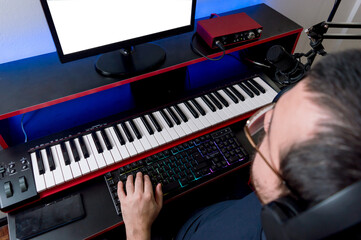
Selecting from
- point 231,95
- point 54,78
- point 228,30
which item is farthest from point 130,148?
point 228,30

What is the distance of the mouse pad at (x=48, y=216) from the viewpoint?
763 mm

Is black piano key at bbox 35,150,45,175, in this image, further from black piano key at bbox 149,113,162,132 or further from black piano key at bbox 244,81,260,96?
black piano key at bbox 244,81,260,96

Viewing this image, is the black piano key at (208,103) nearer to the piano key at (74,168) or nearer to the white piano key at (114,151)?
the white piano key at (114,151)

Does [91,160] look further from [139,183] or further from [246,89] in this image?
[246,89]

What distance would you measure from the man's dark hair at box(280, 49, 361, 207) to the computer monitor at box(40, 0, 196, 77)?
2.25 ft

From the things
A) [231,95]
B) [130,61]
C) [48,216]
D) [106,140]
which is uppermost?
[130,61]

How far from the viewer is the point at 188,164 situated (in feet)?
3.07

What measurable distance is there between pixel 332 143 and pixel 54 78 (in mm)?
937

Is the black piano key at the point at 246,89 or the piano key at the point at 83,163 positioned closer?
the piano key at the point at 83,163

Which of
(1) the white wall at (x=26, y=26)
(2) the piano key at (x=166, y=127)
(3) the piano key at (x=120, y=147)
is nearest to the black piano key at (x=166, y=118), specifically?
(2) the piano key at (x=166, y=127)

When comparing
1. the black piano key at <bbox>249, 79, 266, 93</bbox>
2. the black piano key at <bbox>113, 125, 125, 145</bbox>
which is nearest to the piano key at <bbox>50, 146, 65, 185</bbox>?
the black piano key at <bbox>113, 125, 125, 145</bbox>

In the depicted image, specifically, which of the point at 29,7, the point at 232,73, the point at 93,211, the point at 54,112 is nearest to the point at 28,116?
the point at 54,112

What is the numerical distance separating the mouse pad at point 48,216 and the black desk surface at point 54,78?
0.34 meters

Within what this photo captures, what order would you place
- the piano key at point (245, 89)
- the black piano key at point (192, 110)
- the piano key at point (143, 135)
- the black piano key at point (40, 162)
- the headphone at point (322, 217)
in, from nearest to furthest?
the headphone at point (322, 217) < the black piano key at point (40, 162) < the piano key at point (143, 135) < the black piano key at point (192, 110) < the piano key at point (245, 89)
